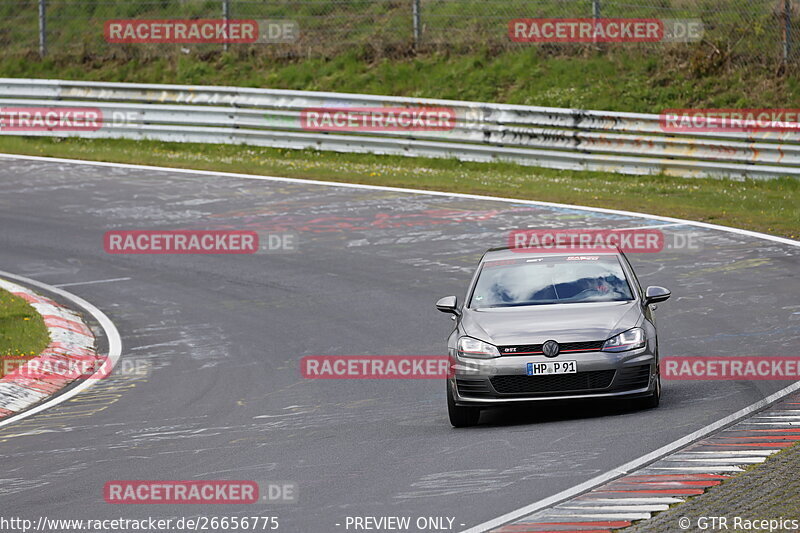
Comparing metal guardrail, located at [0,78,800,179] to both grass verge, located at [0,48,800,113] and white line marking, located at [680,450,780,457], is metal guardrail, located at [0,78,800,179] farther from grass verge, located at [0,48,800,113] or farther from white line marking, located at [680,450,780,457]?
white line marking, located at [680,450,780,457]

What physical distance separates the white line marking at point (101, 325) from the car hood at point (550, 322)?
Result: 4.38m

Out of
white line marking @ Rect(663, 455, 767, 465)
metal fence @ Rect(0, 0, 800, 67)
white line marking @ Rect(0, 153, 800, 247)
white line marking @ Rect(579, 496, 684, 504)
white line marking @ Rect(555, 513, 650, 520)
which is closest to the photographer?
white line marking @ Rect(555, 513, 650, 520)

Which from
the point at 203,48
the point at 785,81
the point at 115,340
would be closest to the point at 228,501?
the point at 115,340

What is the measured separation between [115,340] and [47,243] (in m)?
5.95

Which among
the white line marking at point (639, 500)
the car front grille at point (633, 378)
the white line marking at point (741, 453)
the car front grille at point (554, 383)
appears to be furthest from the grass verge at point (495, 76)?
the white line marking at point (639, 500)

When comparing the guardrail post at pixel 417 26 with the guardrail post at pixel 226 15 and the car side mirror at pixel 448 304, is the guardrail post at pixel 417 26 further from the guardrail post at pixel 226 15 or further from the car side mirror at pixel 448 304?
the car side mirror at pixel 448 304

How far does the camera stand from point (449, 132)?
26516 millimetres

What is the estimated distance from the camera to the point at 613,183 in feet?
78.7

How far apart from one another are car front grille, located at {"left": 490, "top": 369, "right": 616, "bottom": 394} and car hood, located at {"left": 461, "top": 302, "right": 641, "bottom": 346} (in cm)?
29

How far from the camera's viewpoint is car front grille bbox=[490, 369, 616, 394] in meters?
10.5

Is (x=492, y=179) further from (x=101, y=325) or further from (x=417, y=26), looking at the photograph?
(x=101, y=325)

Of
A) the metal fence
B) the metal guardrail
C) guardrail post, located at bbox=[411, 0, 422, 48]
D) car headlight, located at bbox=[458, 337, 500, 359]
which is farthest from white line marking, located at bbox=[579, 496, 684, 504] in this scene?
guardrail post, located at bbox=[411, 0, 422, 48]

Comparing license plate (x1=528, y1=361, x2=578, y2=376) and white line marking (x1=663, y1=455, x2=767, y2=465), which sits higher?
license plate (x1=528, y1=361, x2=578, y2=376)

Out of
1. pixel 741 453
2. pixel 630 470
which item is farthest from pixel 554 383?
pixel 741 453
